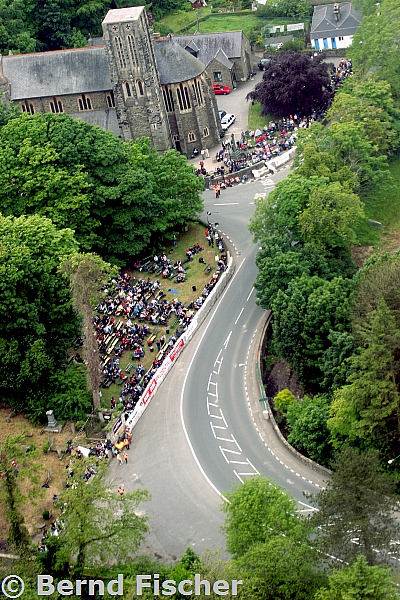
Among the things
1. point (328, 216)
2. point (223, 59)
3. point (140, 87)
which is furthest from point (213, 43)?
point (328, 216)

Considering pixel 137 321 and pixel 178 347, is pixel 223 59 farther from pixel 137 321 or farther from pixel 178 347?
pixel 178 347

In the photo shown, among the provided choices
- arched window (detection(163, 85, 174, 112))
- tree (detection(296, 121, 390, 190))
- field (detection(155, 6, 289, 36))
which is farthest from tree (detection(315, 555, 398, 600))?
field (detection(155, 6, 289, 36))

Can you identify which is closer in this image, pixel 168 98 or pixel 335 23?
pixel 168 98

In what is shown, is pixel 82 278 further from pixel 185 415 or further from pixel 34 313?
pixel 185 415

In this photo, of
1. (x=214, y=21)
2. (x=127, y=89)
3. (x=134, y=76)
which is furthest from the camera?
(x=214, y=21)

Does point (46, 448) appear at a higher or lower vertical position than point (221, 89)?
lower

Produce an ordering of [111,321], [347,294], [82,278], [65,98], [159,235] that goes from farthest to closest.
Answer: [65,98] → [159,235] → [111,321] → [347,294] → [82,278]

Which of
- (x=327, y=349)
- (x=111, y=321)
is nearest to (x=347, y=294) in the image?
(x=327, y=349)
